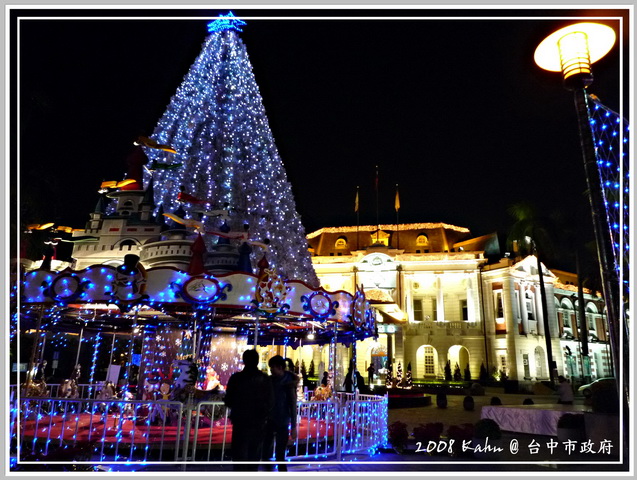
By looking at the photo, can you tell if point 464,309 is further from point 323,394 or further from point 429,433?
point 429,433

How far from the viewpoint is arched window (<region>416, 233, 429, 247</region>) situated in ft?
152

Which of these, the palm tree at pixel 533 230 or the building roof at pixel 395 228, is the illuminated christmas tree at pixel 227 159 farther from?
the building roof at pixel 395 228

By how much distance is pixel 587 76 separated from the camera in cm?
530

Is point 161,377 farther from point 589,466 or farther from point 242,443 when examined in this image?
point 589,466

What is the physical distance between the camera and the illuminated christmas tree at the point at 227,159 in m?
19.4

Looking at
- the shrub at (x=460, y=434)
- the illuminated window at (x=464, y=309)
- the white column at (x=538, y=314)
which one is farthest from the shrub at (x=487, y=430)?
the white column at (x=538, y=314)

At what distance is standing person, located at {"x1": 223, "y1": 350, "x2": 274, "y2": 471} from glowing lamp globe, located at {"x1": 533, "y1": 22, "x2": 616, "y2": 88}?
5452 mm

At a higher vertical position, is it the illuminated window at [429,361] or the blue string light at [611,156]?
the blue string light at [611,156]

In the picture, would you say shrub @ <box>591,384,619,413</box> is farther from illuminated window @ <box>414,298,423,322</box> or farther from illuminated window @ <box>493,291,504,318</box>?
illuminated window @ <box>414,298,423,322</box>

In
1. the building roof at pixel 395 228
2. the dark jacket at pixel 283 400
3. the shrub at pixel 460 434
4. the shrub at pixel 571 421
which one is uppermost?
the building roof at pixel 395 228

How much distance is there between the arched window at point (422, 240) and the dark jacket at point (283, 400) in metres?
40.1

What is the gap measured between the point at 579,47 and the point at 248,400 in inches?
235

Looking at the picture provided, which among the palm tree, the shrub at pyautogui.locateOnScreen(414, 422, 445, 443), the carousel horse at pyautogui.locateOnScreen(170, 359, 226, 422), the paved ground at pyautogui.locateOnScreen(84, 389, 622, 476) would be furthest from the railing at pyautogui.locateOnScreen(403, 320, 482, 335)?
the carousel horse at pyautogui.locateOnScreen(170, 359, 226, 422)

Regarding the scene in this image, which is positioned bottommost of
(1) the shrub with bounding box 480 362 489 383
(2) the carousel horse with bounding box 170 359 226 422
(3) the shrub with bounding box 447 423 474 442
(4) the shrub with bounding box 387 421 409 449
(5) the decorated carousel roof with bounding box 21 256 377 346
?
(1) the shrub with bounding box 480 362 489 383
